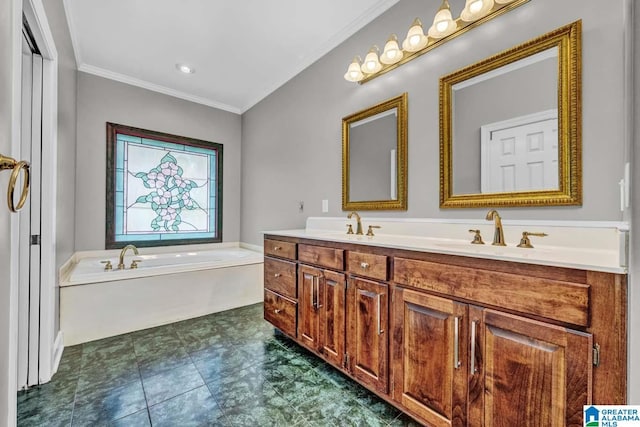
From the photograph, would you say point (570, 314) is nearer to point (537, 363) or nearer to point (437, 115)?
point (537, 363)

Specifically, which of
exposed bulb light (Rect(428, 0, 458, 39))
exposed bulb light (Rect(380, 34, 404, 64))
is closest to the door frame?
exposed bulb light (Rect(380, 34, 404, 64))

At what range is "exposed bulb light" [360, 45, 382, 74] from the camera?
1.99 m

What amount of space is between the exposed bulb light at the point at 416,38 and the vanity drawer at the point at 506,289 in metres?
1.37

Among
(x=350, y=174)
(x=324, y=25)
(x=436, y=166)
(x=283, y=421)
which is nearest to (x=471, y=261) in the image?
(x=436, y=166)

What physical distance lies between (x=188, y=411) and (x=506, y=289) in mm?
1583

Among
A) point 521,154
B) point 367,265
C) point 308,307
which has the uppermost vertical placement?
point 521,154

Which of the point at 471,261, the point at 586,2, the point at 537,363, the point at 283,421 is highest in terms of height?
the point at 586,2

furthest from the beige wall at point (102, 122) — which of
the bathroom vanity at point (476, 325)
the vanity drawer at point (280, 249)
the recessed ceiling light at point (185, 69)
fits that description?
the bathroom vanity at point (476, 325)

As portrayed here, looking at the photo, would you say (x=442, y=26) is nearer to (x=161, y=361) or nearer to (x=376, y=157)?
(x=376, y=157)

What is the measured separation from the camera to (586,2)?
1200mm

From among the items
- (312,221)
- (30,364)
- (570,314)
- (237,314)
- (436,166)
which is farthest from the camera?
(237,314)

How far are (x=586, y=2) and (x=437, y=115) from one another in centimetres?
73

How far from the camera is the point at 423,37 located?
67.8 inches

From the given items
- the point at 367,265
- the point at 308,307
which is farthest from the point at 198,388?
the point at 367,265
